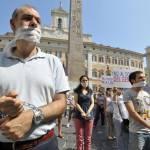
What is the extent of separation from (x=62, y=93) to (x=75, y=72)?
2379cm

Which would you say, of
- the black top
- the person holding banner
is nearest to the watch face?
the person holding banner

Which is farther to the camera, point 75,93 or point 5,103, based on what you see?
point 75,93

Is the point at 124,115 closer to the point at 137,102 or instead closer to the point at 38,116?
the point at 137,102

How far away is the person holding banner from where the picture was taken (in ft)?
12.0

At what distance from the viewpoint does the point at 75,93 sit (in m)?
6.04

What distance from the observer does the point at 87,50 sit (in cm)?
6800

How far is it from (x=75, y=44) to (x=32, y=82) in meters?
23.2

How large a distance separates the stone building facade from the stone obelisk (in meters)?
36.6

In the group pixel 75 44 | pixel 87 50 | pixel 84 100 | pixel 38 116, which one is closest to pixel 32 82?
pixel 38 116

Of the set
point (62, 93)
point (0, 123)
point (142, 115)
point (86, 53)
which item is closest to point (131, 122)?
point (142, 115)

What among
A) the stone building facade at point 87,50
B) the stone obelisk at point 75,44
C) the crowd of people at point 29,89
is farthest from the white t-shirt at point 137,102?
the stone building facade at point 87,50

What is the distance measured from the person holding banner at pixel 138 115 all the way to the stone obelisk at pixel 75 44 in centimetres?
2102

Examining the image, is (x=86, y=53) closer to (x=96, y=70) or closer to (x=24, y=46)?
(x=96, y=70)

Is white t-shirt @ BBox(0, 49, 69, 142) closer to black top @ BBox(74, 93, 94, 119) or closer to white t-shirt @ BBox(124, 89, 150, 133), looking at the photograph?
white t-shirt @ BBox(124, 89, 150, 133)
